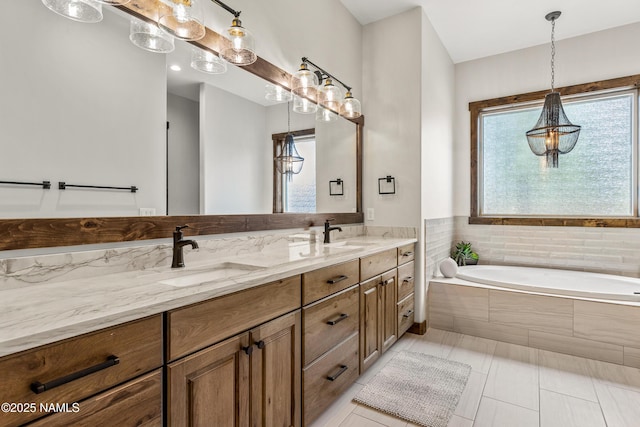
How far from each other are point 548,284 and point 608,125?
1.73 m

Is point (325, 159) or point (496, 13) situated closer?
point (325, 159)

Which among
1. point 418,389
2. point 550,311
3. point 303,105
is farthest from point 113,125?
point 550,311

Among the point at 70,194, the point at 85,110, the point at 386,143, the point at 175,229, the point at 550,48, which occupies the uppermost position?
the point at 550,48

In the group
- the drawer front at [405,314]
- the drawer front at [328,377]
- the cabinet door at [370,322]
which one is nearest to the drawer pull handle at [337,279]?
the cabinet door at [370,322]

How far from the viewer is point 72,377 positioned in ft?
2.37

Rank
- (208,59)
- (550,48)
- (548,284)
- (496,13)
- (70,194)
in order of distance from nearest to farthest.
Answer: (70,194)
(208,59)
(496,13)
(548,284)
(550,48)

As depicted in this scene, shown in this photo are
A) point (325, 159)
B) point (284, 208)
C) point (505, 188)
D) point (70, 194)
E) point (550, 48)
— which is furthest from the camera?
point (505, 188)

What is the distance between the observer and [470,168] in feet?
12.8

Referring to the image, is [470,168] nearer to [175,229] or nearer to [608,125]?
[608,125]

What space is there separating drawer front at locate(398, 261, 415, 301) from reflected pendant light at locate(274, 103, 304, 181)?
3.79ft

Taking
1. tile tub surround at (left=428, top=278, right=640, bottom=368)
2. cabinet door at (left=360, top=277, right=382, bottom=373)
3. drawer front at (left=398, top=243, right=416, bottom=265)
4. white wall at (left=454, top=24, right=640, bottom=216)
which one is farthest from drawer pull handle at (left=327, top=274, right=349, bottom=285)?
white wall at (left=454, top=24, right=640, bottom=216)

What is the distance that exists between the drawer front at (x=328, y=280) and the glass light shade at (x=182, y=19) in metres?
1.22

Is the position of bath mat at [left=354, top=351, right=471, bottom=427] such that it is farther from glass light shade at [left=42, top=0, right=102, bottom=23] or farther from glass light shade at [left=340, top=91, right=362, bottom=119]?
glass light shade at [left=42, top=0, right=102, bottom=23]

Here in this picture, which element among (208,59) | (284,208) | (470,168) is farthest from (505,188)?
(208,59)
